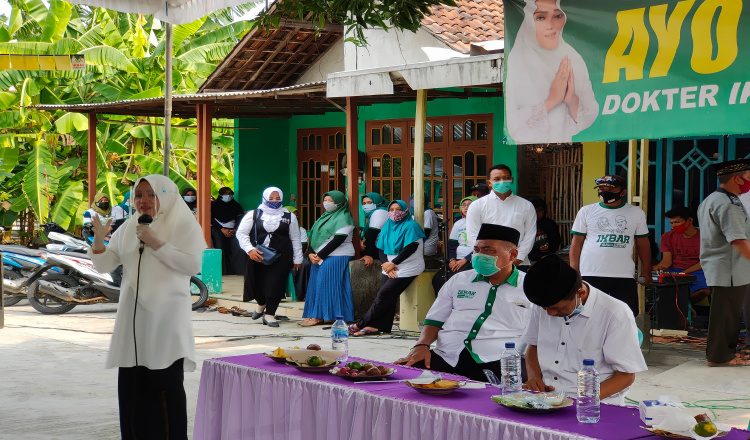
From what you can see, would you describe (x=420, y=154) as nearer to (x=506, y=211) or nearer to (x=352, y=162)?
(x=352, y=162)

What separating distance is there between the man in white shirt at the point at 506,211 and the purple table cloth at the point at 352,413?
4547mm

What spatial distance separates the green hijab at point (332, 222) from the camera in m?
11.3

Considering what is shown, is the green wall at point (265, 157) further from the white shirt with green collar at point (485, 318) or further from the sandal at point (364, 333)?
the white shirt with green collar at point (485, 318)

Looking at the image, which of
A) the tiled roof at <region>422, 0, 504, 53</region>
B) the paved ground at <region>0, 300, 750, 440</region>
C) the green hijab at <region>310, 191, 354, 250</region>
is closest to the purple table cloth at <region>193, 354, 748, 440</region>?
the paved ground at <region>0, 300, 750, 440</region>

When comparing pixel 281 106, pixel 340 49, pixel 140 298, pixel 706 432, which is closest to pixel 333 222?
pixel 281 106

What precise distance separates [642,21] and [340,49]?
1029 centimetres

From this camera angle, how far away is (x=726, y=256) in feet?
26.5

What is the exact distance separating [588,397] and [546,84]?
2.77 m

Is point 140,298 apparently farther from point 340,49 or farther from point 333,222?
point 340,49

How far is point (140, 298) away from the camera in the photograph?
513cm

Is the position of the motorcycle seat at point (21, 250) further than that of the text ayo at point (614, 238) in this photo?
Yes

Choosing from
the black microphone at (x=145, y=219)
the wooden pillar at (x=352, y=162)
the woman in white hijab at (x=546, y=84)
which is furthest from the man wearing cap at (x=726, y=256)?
the black microphone at (x=145, y=219)

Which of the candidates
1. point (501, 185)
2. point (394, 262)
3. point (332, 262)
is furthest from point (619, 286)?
point (332, 262)

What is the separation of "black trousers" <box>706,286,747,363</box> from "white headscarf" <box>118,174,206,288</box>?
5.07 meters
